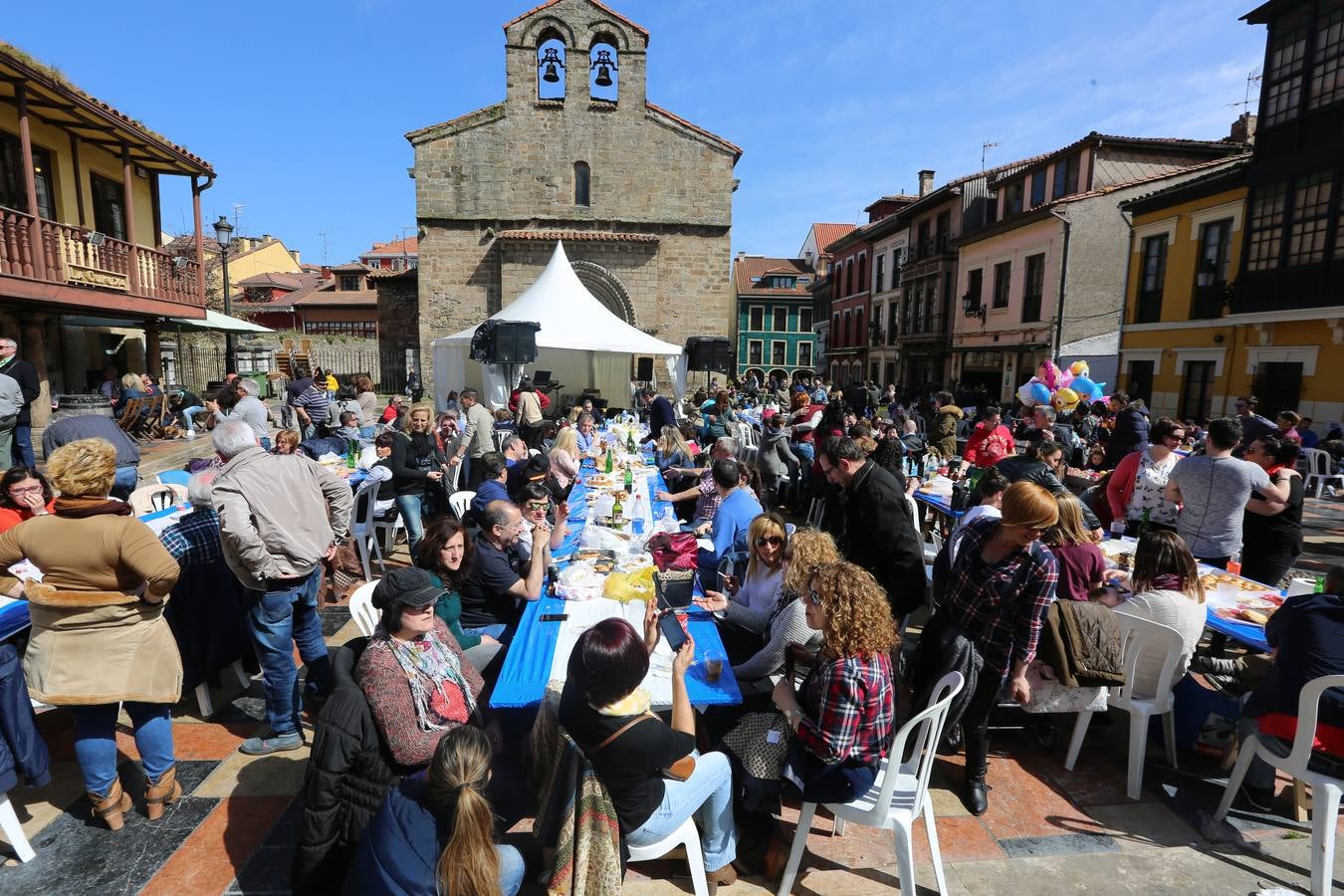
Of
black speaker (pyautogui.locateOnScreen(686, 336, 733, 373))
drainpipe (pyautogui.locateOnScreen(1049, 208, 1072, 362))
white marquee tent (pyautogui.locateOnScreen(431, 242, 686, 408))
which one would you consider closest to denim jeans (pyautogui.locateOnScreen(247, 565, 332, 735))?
white marquee tent (pyautogui.locateOnScreen(431, 242, 686, 408))

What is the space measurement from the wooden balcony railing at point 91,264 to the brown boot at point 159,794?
30.7ft

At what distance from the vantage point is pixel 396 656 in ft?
7.30

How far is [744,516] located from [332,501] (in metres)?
2.52

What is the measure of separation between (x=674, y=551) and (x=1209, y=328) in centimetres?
1543

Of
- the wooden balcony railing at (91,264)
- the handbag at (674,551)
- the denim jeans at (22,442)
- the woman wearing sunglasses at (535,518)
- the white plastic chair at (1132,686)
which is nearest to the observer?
the white plastic chair at (1132,686)

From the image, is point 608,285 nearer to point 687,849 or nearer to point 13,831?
point 13,831

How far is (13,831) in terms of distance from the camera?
248cm

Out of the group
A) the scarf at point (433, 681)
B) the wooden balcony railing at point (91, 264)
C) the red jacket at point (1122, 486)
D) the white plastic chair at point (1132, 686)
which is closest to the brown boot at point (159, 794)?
the scarf at point (433, 681)

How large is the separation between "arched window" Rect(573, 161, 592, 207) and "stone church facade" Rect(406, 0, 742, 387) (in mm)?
31

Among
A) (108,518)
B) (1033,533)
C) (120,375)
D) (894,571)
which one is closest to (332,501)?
(108,518)

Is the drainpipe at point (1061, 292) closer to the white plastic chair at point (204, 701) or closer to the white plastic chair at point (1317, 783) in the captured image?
the white plastic chair at point (1317, 783)

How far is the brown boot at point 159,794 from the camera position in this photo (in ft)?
9.02

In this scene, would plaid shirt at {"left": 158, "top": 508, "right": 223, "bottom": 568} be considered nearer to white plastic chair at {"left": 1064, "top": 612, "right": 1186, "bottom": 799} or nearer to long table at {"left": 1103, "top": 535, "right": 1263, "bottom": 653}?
white plastic chair at {"left": 1064, "top": 612, "right": 1186, "bottom": 799}

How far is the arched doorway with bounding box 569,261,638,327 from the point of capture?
712 inches
